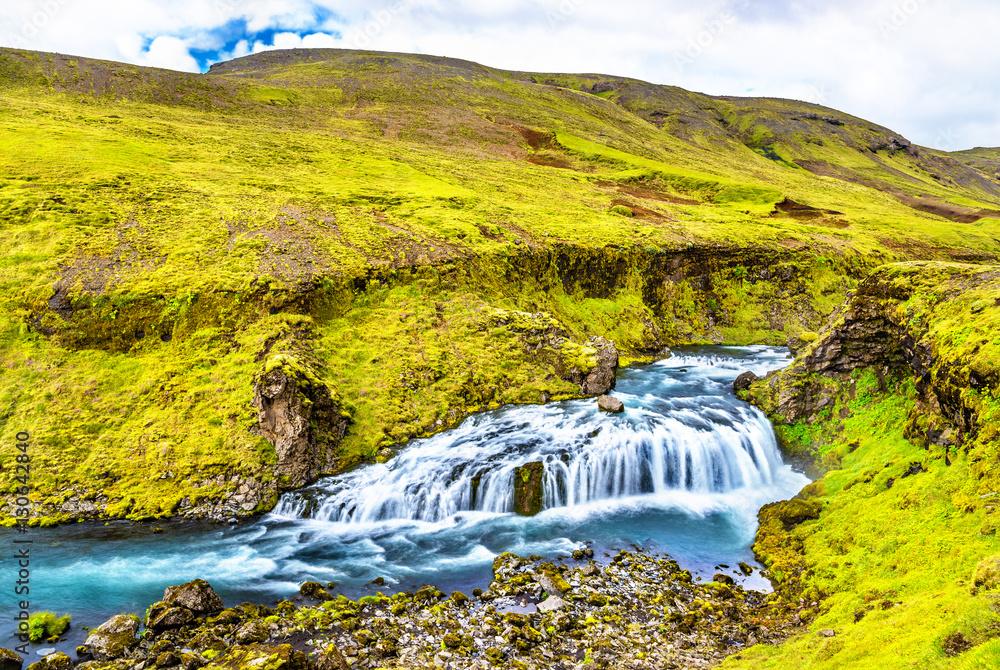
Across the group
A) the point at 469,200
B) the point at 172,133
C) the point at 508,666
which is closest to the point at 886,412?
the point at 508,666

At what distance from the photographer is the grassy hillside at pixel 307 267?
23703mm

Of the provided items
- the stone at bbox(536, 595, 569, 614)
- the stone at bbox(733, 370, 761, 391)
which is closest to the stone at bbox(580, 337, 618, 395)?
the stone at bbox(733, 370, 761, 391)

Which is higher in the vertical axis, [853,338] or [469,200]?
[469,200]

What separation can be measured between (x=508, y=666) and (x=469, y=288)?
87.8ft

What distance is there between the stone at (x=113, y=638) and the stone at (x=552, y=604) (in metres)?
11.0

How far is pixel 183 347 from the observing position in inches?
1062

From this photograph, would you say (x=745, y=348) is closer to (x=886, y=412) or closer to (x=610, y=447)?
(x=886, y=412)

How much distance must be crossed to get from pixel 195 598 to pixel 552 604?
10382mm

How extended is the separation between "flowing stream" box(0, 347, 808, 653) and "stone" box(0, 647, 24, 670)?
2.91 feet

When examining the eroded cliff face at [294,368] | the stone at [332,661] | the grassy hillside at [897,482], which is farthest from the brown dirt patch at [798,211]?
the stone at [332,661]

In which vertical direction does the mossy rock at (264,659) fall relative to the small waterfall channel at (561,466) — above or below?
below

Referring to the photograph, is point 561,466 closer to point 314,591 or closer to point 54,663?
point 314,591

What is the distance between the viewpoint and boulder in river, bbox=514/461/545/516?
21734 mm
